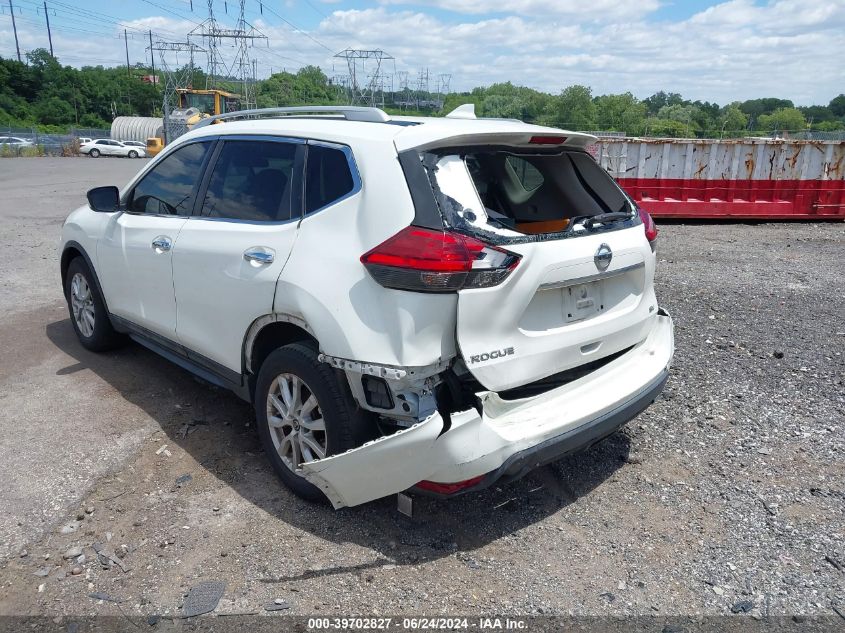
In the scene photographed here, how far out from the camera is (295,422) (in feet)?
11.0

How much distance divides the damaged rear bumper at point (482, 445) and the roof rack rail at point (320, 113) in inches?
61.2

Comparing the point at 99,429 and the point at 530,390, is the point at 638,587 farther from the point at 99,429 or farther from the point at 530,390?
the point at 99,429

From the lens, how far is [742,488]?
362 centimetres

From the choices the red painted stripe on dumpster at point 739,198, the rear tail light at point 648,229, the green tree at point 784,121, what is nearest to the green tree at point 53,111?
the green tree at point 784,121

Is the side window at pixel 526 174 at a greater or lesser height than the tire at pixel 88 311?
greater

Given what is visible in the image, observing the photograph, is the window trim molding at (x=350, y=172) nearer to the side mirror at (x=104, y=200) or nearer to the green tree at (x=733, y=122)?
the side mirror at (x=104, y=200)

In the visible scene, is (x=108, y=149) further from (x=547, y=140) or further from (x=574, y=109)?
(x=547, y=140)

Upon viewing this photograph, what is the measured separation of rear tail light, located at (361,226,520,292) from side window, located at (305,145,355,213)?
490 mm

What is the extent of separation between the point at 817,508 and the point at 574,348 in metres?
1.56

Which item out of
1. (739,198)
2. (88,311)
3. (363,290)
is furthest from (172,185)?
(739,198)

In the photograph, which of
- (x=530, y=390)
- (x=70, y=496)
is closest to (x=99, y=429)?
(x=70, y=496)

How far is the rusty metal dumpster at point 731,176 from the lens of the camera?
1149 cm

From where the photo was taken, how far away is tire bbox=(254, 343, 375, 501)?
9.96 ft

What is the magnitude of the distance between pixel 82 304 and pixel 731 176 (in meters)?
10.4
